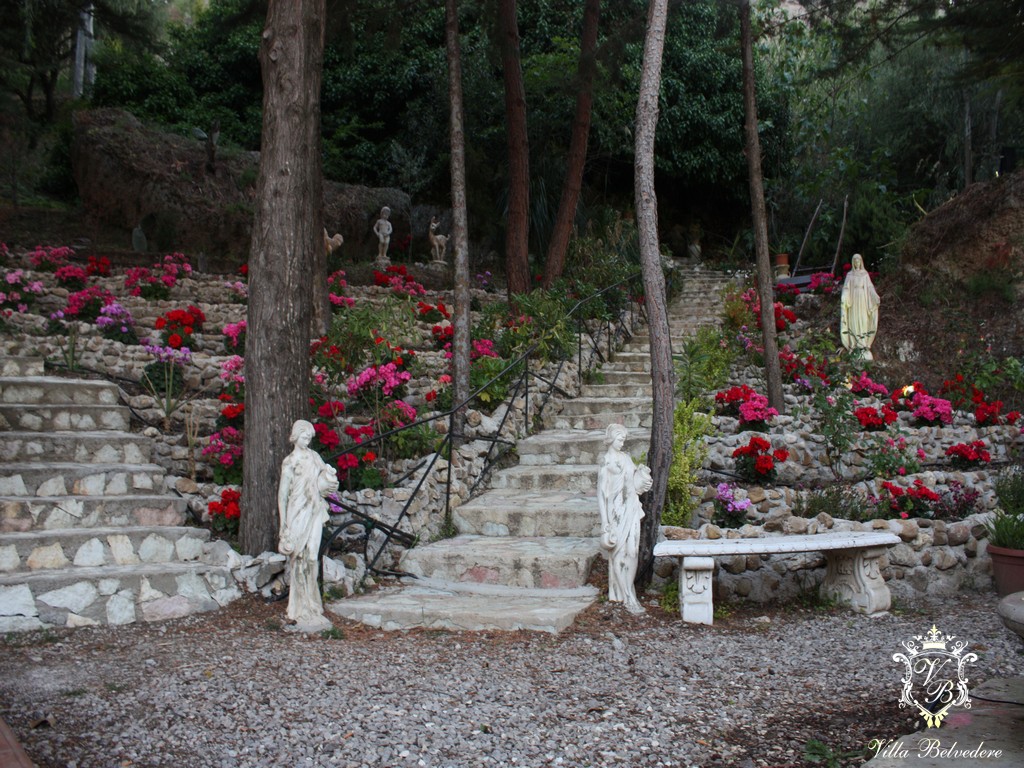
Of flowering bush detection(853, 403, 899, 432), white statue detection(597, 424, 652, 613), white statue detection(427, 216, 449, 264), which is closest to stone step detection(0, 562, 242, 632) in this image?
white statue detection(597, 424, 652, 613)

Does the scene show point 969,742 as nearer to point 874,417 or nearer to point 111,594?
point 111,594

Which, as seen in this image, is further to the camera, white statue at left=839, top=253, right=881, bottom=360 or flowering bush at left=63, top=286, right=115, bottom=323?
white statue at left=839, top=253, right=881, bottom=360

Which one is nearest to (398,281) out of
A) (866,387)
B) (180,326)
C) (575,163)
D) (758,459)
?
(575,163)

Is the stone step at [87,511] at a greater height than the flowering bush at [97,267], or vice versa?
the flowering bush at [97,267]

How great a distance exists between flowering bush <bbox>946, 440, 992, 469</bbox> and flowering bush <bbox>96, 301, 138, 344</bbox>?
8513 millimetres

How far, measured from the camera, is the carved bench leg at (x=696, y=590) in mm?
5496

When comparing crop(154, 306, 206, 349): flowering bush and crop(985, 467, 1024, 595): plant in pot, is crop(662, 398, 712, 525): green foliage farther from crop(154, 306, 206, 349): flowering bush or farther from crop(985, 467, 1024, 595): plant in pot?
crop(154, 306, 206, 349): flowering bush

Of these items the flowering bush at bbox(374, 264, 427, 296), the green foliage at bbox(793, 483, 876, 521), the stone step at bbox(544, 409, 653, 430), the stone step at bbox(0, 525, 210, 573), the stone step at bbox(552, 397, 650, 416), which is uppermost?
the flowering bush at bbox(374, 264, 427, 296)

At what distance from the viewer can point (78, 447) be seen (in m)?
6.73

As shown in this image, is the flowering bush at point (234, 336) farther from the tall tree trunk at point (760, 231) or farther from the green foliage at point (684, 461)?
the tall tree trunk at point (760, 231)

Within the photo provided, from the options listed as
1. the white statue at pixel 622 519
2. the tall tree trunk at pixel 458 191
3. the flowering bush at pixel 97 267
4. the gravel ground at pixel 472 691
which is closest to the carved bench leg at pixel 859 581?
the gravel ground at pixel 472 691

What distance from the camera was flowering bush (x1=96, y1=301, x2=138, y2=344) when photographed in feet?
31.2

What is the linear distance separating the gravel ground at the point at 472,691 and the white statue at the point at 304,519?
20 cm

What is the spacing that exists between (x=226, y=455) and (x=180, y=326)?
3368 mm
